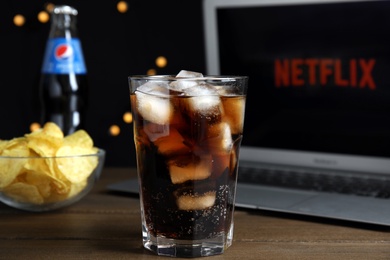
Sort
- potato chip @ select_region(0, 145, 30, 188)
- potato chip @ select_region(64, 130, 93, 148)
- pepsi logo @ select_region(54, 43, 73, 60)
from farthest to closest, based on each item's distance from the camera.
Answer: pepsi logo @ select_region(54, 43, 73, 60) < potato chip @ select_region(64, 130, 93, 148) < potato chip @ select_region(0, 145, 30, 188)

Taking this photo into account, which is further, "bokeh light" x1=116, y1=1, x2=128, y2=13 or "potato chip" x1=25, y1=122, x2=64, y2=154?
"bokeh light" x1=116, y1=1, x2=128, y2=13

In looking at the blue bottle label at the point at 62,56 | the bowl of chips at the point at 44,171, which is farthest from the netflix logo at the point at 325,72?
the bowl of chips at the point at 44,171

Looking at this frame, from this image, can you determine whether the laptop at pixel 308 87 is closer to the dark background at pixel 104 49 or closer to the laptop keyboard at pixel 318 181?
the laptop keyboard at pixel 318 181

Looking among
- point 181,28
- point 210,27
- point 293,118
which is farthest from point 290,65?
point 181,28

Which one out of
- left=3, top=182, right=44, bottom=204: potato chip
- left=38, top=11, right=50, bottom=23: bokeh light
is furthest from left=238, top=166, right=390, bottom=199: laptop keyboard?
left=38, top=11, right=50, bottom=23: bokeh light

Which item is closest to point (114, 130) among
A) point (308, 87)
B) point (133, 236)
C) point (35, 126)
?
point (35, 126)

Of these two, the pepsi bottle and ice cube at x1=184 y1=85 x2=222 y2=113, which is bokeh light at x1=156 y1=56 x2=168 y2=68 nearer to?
the pepsi bottle

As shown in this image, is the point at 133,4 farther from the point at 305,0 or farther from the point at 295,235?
the point at 295,235
